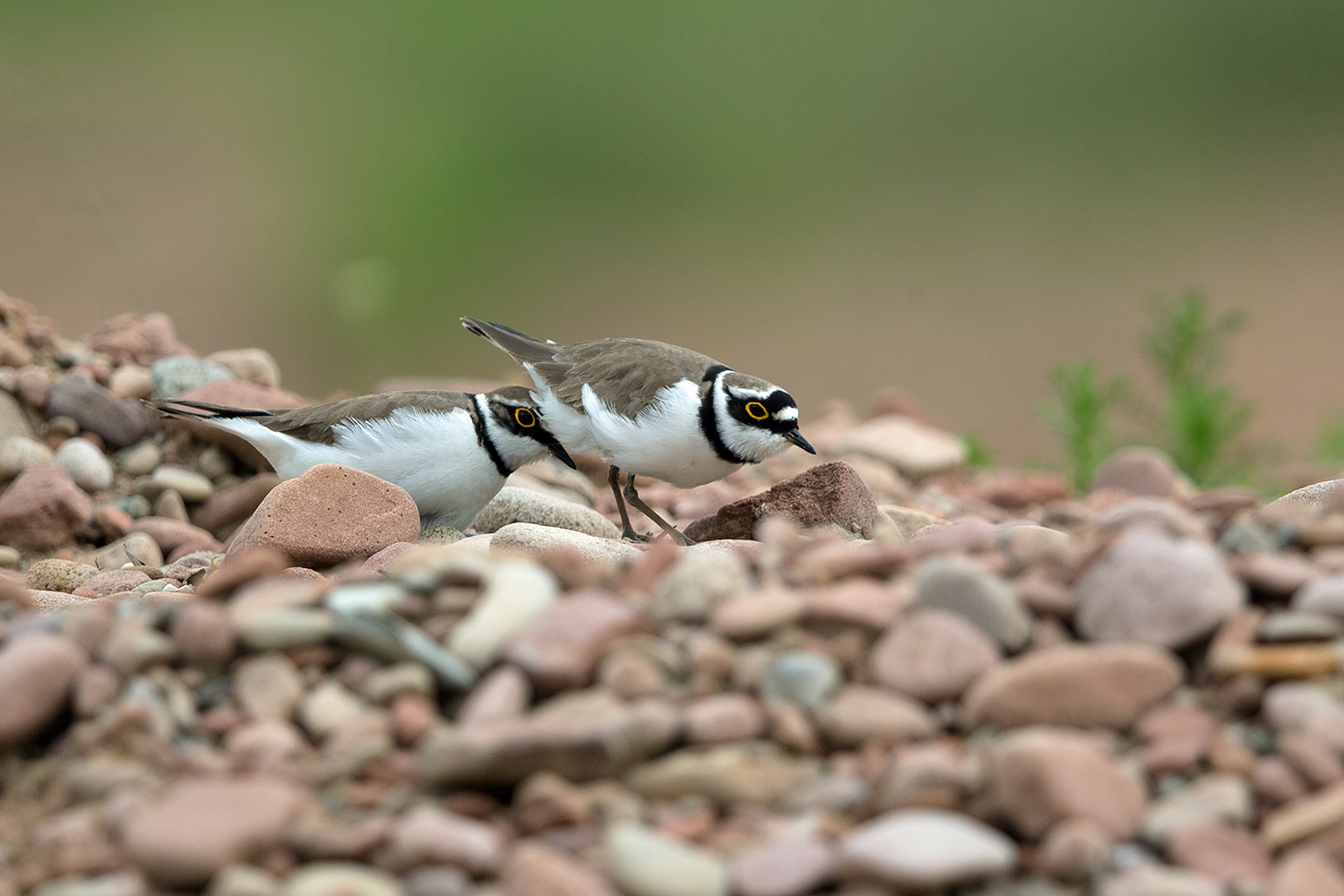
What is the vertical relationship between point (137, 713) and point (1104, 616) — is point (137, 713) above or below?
below

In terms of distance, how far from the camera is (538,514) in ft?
16.0

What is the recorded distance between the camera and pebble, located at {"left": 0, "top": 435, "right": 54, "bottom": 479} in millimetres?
5176

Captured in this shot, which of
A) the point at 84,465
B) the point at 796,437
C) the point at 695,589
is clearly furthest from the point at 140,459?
the point at 695,589

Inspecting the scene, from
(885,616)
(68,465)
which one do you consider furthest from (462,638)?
(68,465)

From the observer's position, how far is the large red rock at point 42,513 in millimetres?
4828

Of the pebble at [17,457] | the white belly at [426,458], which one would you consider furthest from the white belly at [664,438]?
the pebble at [17,457]

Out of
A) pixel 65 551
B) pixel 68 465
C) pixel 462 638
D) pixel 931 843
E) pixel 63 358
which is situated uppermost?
pixel 63 358

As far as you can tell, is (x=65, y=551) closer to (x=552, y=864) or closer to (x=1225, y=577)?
(x=552, y=864)

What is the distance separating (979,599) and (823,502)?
211 cm

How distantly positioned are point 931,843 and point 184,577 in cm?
331

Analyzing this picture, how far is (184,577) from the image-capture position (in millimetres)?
4289

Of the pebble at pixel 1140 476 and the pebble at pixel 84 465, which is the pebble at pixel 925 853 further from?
the pebble at pixel 1140 476

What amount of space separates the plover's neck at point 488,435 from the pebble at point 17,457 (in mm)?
1961

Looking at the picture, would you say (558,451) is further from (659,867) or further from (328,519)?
(659,867)
